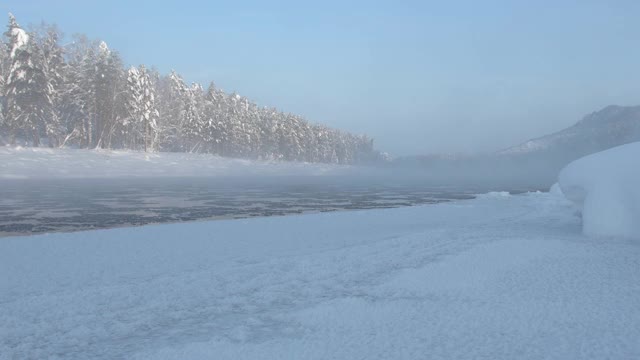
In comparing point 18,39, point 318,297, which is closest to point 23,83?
point 18,39

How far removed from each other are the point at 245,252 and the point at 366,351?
5626mm

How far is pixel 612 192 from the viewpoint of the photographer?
1164cm

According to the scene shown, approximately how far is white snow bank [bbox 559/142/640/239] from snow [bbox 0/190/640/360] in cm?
59

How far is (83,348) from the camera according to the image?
511 centimetres

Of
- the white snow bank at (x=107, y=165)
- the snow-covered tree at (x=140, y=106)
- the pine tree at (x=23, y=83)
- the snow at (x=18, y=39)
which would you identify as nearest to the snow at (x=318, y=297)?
the white snow bank at (x=107, y=165)

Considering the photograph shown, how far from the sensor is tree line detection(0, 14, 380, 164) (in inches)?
1890

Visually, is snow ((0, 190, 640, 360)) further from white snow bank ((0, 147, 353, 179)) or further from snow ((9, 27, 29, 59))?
snow ((9, 27, 29, 59))

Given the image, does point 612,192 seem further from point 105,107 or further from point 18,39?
point 105,107

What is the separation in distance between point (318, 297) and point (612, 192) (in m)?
8.32

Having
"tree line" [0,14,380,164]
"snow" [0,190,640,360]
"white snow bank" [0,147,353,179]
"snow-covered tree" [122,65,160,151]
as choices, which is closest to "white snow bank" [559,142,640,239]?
"snow" [0,190,640,360]

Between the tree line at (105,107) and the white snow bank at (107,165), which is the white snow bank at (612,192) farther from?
the tree line at (105,107)

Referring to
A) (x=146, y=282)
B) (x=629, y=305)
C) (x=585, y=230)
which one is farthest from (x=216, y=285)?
(x=585, y=230)

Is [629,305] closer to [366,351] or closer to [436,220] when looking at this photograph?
[366,351]

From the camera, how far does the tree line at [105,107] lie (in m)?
48.0
